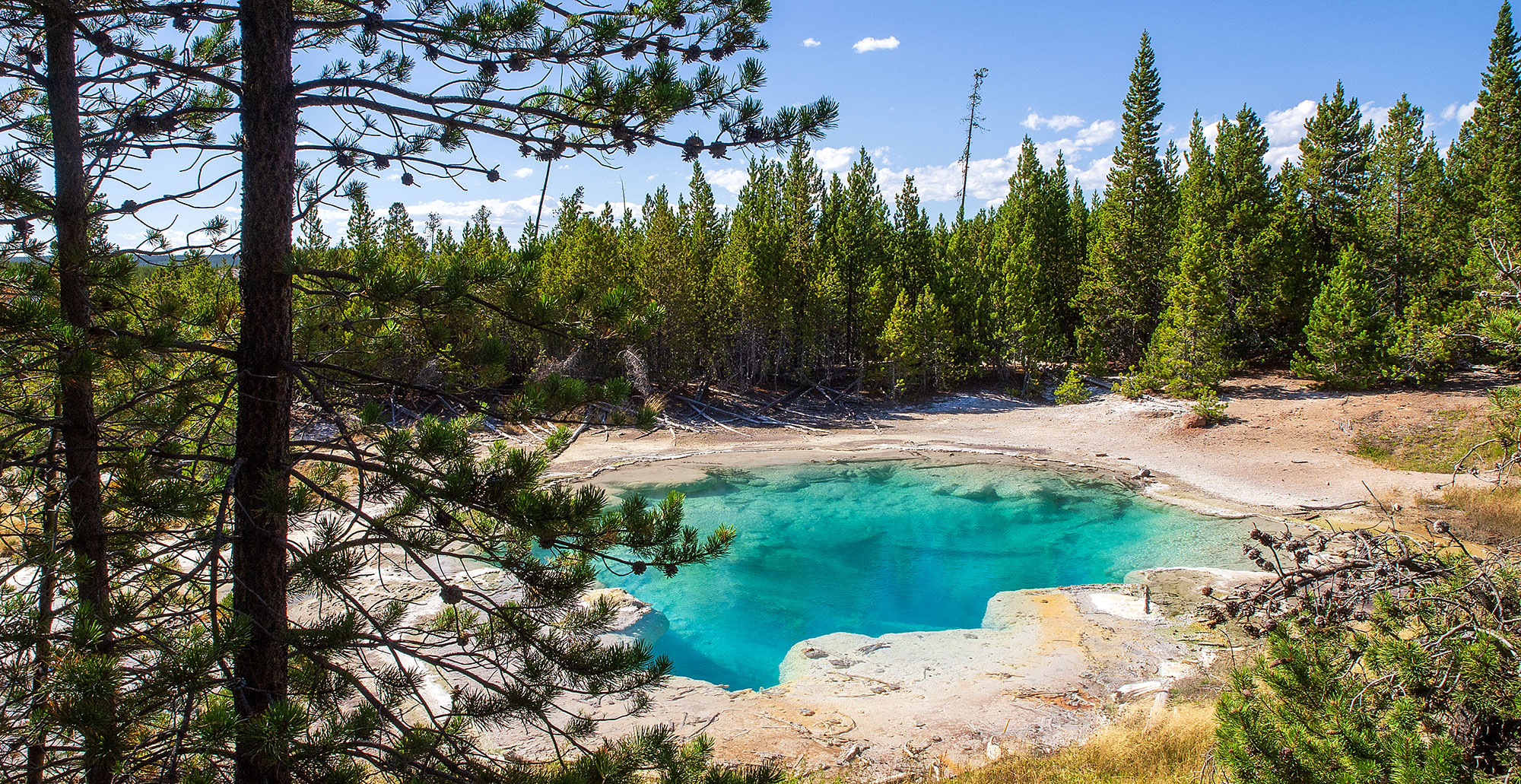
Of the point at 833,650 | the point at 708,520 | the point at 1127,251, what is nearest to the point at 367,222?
the point at 708,520

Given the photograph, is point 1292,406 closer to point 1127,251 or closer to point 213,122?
point 1127,251

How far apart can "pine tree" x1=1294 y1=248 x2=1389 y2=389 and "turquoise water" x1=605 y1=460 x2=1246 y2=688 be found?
35.0 feet

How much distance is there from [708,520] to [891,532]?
12.3ft

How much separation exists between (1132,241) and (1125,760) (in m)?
26.7

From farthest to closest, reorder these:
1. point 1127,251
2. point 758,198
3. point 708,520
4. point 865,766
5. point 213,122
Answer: point 758,198
point 1127,251
point 708,520
point 865,766
point 213,122

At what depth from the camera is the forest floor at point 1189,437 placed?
A: 15.5 m

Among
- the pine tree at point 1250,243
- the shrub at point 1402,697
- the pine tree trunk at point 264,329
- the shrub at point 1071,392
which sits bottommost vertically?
the shrub at point 1402,697

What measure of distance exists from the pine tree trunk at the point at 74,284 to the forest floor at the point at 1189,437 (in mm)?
13716

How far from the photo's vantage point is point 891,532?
1552 centimetres

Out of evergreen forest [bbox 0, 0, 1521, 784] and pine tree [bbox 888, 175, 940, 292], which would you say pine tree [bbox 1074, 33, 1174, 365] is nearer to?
pine tree [bbox 888, 175, 940, 292]

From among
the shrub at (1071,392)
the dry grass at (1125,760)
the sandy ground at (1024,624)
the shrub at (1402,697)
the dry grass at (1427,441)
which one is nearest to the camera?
the shrub at (1402,697)

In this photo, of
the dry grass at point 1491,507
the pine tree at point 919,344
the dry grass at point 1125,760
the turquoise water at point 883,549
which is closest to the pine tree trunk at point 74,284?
the dry grass at point 1125,760

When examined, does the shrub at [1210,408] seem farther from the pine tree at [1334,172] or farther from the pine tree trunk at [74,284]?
the pine tree trunk at [74,284]

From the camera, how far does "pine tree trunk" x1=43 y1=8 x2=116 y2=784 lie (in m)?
3.37
